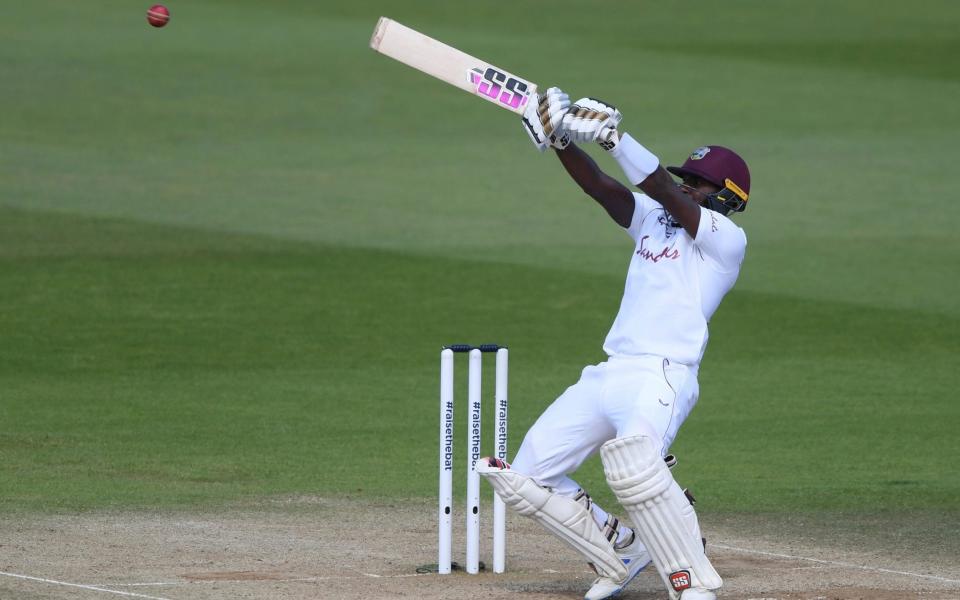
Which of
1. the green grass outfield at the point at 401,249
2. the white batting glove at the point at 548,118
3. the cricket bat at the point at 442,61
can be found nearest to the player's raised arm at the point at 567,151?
the white batting glove at the point at 548,118

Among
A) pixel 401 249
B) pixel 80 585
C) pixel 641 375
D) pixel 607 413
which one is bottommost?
pixel 80 585

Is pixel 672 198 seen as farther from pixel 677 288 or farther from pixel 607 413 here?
pixel 607 413

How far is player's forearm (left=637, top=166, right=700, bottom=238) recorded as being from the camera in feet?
21.1

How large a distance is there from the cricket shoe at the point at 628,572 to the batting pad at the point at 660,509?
13.7 inches

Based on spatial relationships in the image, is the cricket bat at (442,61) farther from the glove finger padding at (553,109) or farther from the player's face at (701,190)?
the player's face at (701,190)

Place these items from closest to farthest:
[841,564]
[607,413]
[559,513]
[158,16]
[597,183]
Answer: [607,413]
[559,513]
[597,183]
[841,564]
[158,16]

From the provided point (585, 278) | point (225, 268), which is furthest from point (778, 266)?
point (225, 268)

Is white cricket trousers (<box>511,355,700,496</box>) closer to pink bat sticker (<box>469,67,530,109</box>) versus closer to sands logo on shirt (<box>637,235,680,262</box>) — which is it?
sands logo on shirt (<box>637,235,680,262</box>)

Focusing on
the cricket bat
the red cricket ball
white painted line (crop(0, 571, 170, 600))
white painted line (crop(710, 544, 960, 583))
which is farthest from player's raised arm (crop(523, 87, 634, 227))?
white painted line (crop(0, 571, 170, 600))

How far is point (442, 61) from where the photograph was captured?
22.7ft

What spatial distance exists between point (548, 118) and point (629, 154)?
1.10ft

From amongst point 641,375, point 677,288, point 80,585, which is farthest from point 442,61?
point 80,585

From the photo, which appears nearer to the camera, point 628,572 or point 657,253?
point 657,253

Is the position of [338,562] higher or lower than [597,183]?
lower
